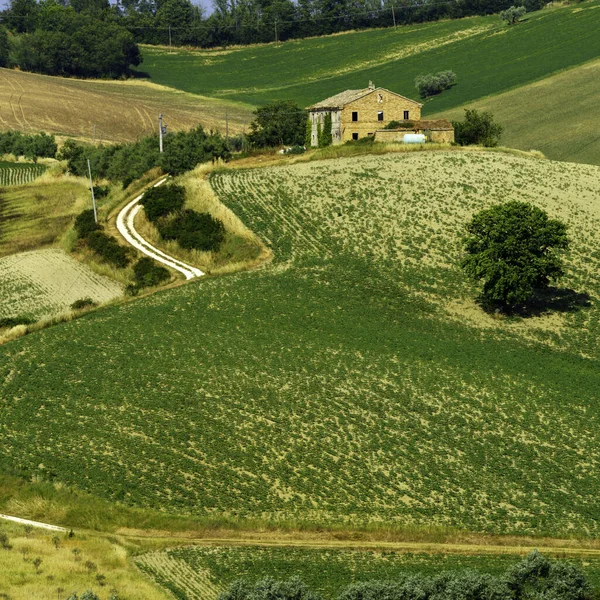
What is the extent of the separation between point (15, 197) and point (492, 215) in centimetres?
5456

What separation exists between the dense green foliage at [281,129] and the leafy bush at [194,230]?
2994 cm

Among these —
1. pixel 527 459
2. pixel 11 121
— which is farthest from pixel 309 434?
pixel 11 121

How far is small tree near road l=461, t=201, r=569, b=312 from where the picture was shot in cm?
6762

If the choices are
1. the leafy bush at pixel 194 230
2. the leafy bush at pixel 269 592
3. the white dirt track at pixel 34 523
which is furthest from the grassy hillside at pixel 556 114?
the leafy bush at pixel 269 592

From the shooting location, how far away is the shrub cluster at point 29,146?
127000 mm

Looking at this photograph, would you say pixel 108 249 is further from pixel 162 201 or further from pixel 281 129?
pixel 281 129

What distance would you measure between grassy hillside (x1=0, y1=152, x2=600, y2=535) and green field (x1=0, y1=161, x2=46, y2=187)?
4162 cm

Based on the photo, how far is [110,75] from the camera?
647 ft

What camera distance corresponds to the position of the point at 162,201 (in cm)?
8562

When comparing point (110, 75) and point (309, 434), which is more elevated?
point (110, 75)

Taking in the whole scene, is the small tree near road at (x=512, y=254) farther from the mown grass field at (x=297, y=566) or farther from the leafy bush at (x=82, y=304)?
the mown grass field at (x=297, y=566)

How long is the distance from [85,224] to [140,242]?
646cm

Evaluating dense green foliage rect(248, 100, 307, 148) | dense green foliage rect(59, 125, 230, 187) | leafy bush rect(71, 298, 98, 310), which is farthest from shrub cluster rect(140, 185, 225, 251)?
dense green foliage rect(248, 100, 307, 148)

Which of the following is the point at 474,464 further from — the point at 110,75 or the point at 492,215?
the point at 110,75
